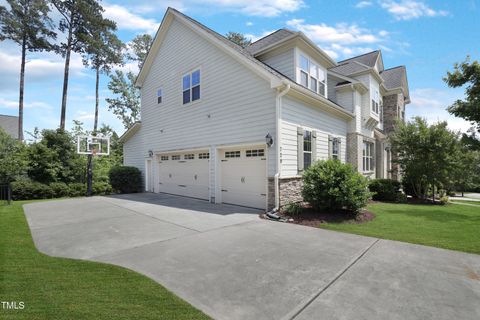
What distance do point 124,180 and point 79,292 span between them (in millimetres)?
14403

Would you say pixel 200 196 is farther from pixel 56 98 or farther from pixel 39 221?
pixel 56 98

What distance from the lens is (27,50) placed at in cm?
2383

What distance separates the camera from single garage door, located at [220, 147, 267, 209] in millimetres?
10070

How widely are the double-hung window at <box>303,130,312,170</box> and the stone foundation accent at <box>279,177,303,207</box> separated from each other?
0.94 metres

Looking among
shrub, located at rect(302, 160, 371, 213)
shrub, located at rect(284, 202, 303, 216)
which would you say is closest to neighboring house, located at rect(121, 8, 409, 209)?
shrub, located at rect(284, 202, 303, 216)

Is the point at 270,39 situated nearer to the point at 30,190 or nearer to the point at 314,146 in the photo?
the point at 314,146

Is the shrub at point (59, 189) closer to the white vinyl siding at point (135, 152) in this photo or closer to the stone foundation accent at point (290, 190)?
the white vinyl siding at point (135, 152)

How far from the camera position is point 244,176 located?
35.1ft

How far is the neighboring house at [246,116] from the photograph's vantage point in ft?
31.9

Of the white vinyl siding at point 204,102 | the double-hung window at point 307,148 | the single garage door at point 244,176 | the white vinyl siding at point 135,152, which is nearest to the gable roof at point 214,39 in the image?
the white vinyl siding at point 204,102

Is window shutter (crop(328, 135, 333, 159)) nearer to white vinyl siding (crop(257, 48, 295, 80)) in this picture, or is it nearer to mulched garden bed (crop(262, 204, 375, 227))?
white vinyl siding (crop(257, 48, 295, 80))

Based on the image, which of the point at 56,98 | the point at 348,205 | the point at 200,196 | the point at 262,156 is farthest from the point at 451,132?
the point at 56,98

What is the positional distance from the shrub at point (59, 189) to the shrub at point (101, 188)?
1354mm

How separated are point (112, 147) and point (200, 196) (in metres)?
22.0
